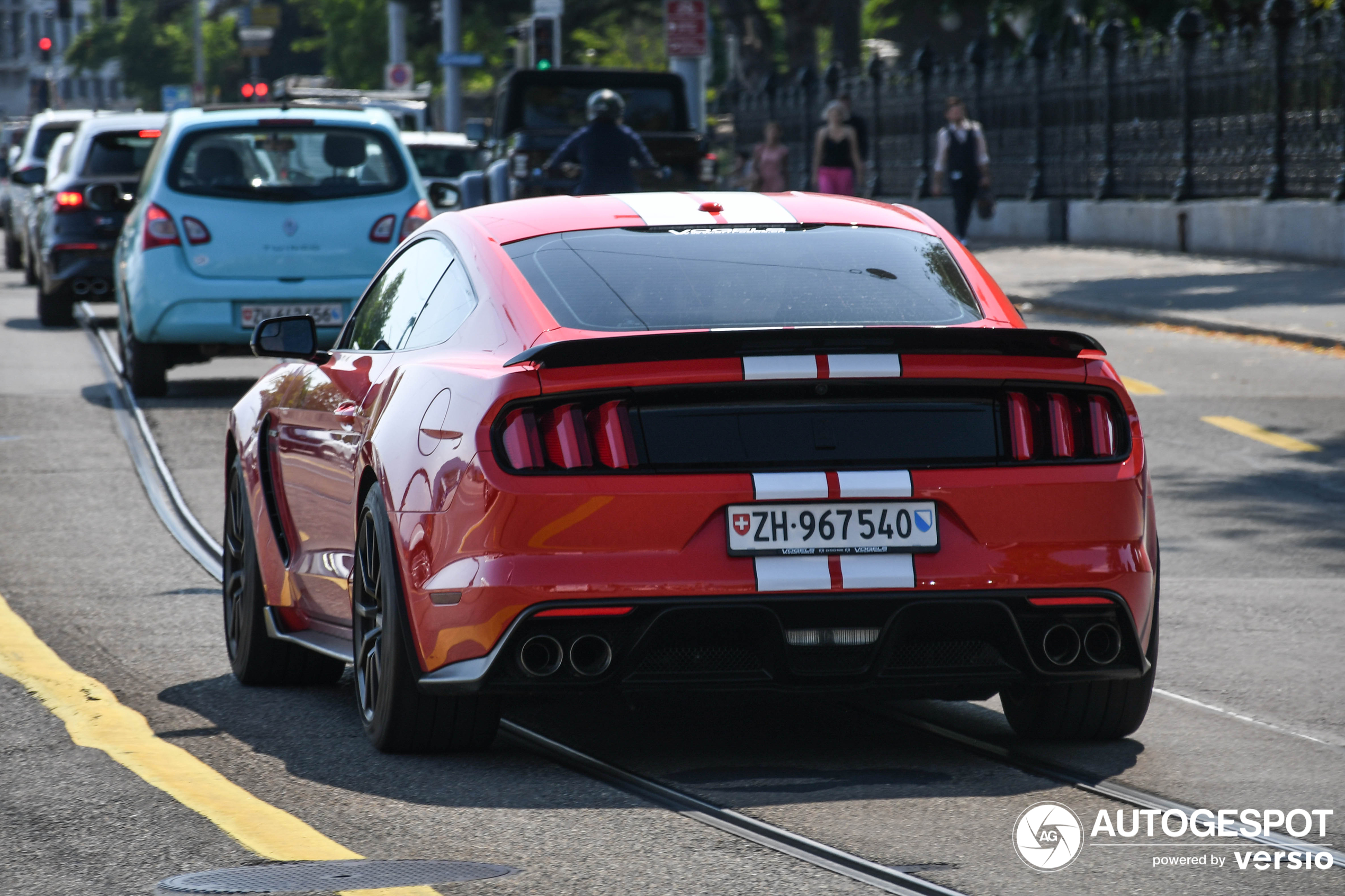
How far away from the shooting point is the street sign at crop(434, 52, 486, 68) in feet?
146

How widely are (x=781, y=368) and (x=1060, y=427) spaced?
687 mm

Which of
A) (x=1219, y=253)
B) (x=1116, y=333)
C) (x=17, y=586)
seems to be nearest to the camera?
(x=17, y=586)

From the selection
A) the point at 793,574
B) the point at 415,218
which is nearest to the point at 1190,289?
the point at 415,218

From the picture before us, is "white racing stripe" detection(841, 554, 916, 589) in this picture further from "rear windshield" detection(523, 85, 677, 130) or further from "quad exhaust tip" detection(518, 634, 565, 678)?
"rear windshield" detection(523, 85, 677, 130)

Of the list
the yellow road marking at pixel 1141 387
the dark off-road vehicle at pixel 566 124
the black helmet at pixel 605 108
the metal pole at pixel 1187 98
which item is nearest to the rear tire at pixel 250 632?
the yellow road marking at pixel 1141 387

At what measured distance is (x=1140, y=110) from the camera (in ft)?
92.8

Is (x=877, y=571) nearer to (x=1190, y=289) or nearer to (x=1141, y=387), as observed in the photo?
(x=1141, y=387)

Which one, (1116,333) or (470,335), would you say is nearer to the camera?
(470,335)

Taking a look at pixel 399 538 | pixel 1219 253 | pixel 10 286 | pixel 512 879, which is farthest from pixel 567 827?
pixel 10 286

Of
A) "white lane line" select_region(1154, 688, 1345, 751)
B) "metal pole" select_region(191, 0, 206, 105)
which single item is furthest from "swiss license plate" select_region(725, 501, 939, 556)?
"metal pole" select_region(191, 0, 206, 105)

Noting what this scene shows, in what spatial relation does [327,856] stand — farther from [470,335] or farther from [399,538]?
[470,335]

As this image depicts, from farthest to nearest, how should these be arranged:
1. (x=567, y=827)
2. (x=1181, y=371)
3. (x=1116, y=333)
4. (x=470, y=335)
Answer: (x=1116, y=333) < (x=1181, y=371) < (x=470, y=335) < (x=567, y=827)

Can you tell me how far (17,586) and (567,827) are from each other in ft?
13.9

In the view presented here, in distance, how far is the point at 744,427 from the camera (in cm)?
532
